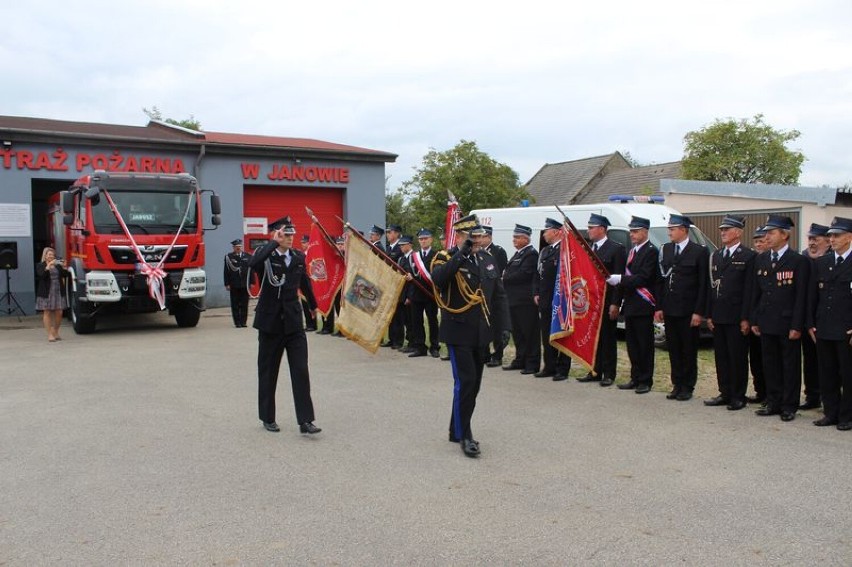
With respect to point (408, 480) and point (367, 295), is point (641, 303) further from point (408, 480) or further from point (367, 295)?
point (408, 480)

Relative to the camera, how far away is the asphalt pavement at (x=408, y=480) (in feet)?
14.5

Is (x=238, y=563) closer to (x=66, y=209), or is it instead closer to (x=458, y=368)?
(x=458, y=368)

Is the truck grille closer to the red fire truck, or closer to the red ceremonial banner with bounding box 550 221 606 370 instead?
the red fire truck

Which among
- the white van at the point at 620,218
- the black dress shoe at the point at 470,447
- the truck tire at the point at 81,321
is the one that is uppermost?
the white van at the point at 620,218

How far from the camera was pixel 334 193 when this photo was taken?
23984mm

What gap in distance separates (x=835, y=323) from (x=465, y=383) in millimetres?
3592

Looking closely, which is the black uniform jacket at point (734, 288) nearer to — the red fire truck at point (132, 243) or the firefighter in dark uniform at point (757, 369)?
the firefighter in dark uniform at point (757, 369)

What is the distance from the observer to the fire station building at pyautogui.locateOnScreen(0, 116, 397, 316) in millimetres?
19156

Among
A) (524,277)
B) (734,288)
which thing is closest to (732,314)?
(734,288)

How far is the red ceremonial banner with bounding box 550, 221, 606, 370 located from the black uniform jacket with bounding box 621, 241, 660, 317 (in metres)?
0.46

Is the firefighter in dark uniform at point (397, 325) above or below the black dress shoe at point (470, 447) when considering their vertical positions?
above

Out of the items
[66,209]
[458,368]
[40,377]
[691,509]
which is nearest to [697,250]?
[458,368]

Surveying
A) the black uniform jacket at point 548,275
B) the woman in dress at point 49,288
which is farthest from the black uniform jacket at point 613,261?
the woman in dress at point 49,288

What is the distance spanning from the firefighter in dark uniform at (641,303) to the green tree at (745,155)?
2379 cm
